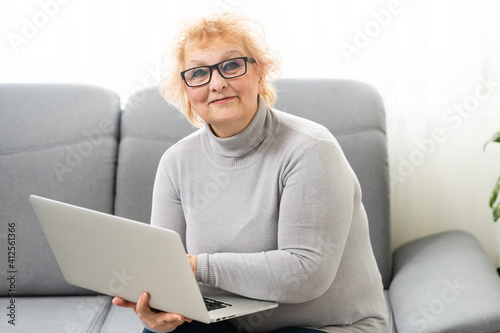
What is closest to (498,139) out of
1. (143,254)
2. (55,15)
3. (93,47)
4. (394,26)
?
(394,26)

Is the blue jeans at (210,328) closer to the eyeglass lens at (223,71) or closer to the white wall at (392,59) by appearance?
the eyeglass lens at (223,71)

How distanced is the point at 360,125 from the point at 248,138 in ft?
2.22

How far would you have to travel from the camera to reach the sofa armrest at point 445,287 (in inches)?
58.7

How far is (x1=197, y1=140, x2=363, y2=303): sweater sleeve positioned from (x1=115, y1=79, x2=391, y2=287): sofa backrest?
26.2 inches

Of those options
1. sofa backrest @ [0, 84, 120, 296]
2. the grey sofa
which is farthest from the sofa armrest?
sofa backrest @ [0, 84, 120, 296]

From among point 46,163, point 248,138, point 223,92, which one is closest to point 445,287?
point 248,138

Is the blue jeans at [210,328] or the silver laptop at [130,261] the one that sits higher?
the silver laptop at [130,261]

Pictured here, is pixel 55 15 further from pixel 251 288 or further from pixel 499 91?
pixel 499 91

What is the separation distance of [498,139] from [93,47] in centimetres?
143

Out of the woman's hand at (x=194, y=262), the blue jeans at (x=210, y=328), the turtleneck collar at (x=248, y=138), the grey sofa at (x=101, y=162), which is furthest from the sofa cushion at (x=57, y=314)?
the turtleneck collar at (x=248, y=138)

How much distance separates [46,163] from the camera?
2.03 m

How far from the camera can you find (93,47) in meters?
2.27

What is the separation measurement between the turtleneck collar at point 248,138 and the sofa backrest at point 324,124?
1.94ft

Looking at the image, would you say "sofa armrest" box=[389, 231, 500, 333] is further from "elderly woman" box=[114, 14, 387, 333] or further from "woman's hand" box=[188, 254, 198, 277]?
"woman's hand" box=[188, 254, 198, 277]
